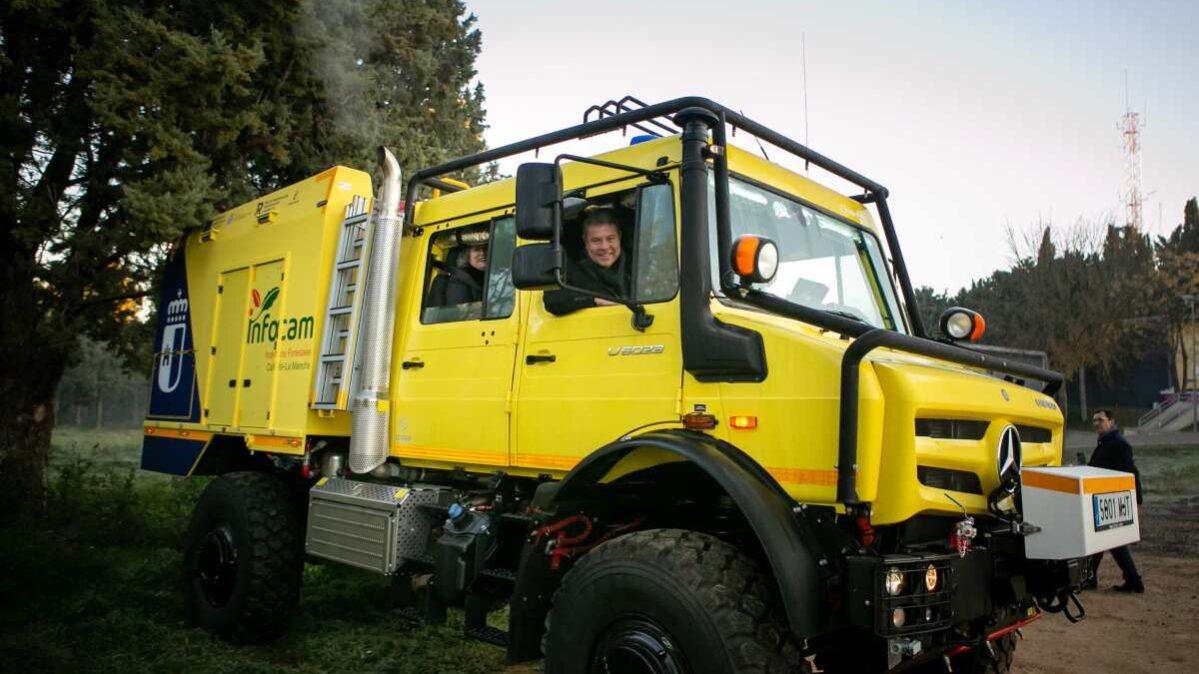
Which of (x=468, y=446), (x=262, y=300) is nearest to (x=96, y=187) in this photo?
(x=262, y=300)

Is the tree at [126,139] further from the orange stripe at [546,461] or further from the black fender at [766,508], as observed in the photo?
the black fender at [766,508]

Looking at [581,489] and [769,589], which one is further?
[581,489]

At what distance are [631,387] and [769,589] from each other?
107cm

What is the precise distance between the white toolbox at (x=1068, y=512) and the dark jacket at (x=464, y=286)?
295 centimetres

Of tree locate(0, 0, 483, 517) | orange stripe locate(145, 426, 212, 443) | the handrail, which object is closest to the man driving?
the handrail

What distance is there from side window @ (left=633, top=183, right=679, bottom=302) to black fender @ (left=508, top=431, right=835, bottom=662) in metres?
0.70

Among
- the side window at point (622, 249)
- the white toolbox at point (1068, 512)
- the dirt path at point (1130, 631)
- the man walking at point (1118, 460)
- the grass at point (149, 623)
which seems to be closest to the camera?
the white toolbox at point (1068, 512)

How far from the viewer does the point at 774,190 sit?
4.22 metres

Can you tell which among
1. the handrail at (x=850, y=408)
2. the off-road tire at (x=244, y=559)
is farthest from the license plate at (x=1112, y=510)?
the off-road tire at (x=244, y=559)

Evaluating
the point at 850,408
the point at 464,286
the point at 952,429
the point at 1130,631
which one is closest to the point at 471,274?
the point at 464,286

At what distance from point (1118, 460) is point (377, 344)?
305 inches

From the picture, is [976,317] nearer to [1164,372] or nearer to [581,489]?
[581,489]

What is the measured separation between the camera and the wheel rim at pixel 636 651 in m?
3.19

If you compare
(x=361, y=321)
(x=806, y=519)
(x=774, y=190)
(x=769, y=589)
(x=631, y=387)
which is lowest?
(x=769, y=589)
